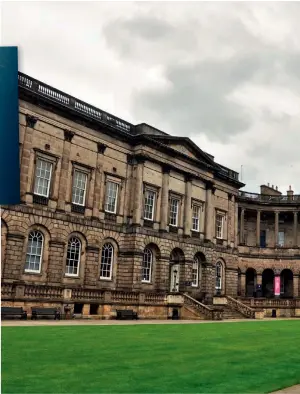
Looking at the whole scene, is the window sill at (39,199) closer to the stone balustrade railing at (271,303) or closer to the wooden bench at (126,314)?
the wooden bench at (126,314)

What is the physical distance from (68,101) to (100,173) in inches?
224

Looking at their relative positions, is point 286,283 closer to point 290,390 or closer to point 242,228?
point 242,228

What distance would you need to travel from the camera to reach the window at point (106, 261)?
33.6 meters

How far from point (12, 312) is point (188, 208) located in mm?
19983

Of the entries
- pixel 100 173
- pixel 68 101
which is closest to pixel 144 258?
pixel 100 173

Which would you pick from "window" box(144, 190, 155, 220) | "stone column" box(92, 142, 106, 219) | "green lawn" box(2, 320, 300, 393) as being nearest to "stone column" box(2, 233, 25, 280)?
"stone column" box(92, 142, 106, 219)

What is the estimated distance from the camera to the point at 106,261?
33906 mm

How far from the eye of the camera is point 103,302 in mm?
28547

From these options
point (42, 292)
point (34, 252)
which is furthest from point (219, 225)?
point (42, 292)

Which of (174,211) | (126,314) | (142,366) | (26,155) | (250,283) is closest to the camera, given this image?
(142,366)

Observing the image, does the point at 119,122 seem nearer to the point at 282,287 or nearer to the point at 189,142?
the point at 189,142

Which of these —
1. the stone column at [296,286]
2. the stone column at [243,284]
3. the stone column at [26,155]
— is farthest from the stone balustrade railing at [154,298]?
the stone column at [296,286]

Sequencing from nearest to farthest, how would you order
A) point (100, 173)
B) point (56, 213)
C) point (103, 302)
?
point (103, 302)
point (56, 213)
point (100, 173)

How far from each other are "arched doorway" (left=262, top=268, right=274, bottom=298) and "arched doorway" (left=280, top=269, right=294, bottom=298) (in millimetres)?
1309
